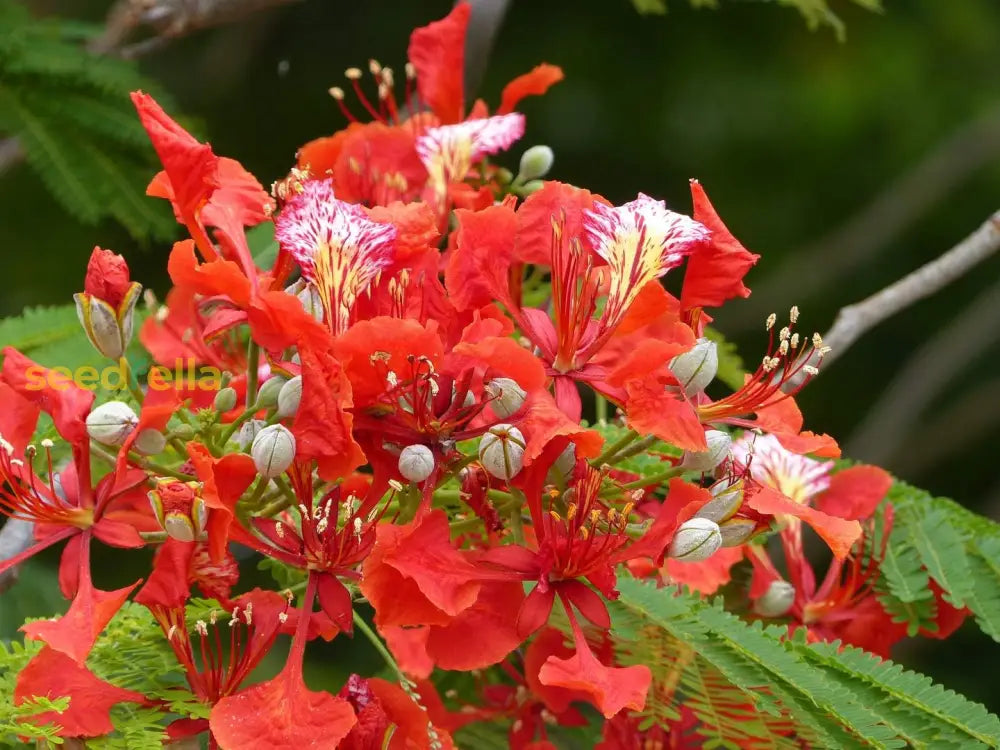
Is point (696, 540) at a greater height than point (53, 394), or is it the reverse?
point (53, 394)

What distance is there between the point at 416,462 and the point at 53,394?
0.48 m

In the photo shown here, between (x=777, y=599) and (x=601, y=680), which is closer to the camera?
(x=601, y=680)

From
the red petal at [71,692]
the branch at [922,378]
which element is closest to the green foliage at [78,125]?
the red petal at [71,692]

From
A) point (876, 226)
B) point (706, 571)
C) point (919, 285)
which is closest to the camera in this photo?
point (706, 571)

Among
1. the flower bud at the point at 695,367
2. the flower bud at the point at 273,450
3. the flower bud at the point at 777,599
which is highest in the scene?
the flower bud at the point at 695,367

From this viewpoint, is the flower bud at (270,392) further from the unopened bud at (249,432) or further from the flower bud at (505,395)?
the flower bud at (505,395)

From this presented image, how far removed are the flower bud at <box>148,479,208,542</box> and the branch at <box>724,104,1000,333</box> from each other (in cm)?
422

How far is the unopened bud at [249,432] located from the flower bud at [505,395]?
0.30 meters

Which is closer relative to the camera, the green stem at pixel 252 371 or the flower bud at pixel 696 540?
the flower bud at pixel 696 540

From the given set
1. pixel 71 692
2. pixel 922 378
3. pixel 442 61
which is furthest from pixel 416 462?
pixel 922 378

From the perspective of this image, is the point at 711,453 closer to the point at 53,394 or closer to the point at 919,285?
the point at 53,394

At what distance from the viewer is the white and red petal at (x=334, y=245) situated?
5.81 ft

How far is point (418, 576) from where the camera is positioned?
64.6 inches

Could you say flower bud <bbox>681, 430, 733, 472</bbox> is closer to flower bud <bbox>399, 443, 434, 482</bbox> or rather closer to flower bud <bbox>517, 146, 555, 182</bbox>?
flower bud <bbox>399, 443, 434, 482</bbox>
